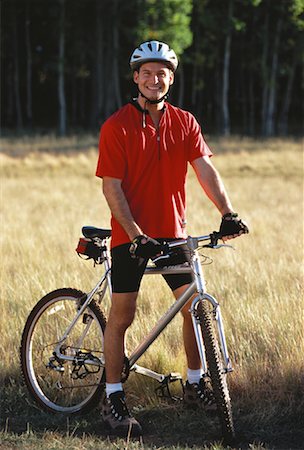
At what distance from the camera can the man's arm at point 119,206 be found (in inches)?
199

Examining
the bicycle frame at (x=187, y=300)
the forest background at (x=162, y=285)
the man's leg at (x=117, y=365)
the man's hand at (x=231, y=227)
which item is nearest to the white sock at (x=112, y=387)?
the man's leg at (x=117, y=365)

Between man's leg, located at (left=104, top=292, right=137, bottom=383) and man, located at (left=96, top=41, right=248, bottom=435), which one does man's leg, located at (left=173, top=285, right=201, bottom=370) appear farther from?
man's leg, located at (left=104, top=292, right=137, bottom=383)

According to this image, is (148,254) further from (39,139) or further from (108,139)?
(39,139)

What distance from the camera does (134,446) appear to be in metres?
5.14

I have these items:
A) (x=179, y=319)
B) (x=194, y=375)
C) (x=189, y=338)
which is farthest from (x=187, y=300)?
(x=179, y=319)

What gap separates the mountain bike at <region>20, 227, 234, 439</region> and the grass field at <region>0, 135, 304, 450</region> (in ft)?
0.55

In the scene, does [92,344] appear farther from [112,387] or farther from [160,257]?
[160,257]

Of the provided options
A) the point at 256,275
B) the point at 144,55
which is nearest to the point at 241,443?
the point at 144,55

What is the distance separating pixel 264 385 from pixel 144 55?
2140 mm

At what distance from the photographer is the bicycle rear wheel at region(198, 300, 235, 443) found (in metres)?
4.95

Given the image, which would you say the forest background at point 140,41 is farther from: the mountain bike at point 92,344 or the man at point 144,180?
the man at point 144,180

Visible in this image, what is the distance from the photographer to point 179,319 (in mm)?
7406

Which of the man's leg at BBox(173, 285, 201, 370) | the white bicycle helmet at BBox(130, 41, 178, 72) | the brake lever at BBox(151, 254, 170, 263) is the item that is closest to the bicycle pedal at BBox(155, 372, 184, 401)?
the man's leg at BBox(173, 285, 201, 370)

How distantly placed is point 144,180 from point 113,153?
24cm
